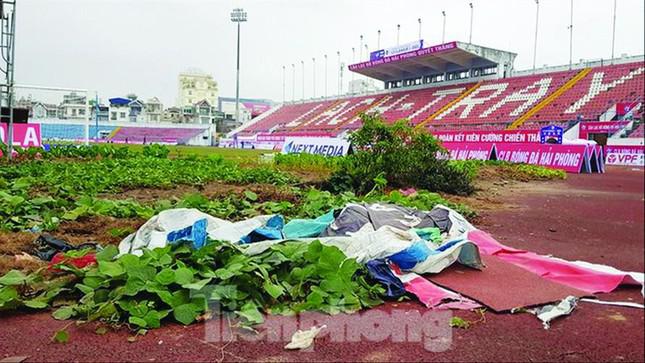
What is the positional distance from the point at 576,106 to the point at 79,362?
32385 mm

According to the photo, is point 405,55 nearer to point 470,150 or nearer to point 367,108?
point 367,108

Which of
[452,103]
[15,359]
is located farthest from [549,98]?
[15,359]

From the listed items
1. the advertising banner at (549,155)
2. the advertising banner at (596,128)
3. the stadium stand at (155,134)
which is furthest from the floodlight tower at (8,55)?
the stadium stand at (155,134)

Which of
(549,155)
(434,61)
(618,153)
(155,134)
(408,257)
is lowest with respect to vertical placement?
(408,257)

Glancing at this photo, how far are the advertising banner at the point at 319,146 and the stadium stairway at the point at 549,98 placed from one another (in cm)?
1750

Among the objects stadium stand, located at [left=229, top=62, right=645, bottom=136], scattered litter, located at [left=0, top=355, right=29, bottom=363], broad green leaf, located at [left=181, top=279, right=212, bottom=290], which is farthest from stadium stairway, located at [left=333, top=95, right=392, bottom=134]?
scattered litter, located at [left=0, top=355, right=29, bottom=363]

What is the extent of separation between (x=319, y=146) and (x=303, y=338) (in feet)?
51.0

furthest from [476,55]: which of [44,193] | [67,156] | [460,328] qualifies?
[460,328]

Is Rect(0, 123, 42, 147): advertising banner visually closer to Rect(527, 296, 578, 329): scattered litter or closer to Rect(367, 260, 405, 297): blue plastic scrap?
Rect(367, 260, 405, 297): blue plastic scrap

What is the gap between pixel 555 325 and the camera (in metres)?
2.77

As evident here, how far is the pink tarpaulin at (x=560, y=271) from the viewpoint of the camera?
3.28 m

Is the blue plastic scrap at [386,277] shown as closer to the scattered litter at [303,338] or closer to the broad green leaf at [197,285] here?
the scattered litter at [303,338]

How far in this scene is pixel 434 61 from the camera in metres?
44.7

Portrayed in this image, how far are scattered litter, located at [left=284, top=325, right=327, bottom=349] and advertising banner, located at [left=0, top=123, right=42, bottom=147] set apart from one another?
688 inches
